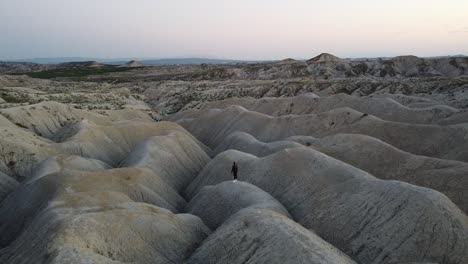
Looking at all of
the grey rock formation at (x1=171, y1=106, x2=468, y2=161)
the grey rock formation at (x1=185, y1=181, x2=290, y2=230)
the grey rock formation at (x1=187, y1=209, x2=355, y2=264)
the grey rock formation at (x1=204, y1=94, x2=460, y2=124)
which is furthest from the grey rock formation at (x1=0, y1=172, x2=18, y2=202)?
the grey rock formation at (x1=204, y1=94, x2=460, y2=124)

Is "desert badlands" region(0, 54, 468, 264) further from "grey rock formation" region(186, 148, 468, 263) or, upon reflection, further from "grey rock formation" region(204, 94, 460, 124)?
"grey rock formation" region(204, 94, 460, 124)

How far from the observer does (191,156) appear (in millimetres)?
46719

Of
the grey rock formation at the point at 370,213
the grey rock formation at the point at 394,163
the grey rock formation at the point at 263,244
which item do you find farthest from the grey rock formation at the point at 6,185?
the grey rock formation at the point at 263,244

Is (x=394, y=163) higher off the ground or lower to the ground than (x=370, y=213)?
lower

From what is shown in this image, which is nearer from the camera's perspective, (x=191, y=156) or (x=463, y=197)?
(x=463, y=197)

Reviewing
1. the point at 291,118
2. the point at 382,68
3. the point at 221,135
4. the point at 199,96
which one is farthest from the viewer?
the point at 382,68

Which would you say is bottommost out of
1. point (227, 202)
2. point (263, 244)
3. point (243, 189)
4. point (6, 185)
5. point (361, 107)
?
point (6, 185)

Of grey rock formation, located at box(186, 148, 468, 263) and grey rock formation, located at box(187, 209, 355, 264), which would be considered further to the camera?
grey rock formation, located at box(186, 148, 468, 263)

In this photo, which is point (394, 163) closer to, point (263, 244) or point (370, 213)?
point (370, 213)

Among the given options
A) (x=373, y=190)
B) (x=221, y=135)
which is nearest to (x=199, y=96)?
(x=221, y=135)

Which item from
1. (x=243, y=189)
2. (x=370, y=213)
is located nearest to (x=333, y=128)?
(x=243, y=189)

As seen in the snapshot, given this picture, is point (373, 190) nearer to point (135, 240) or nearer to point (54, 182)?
point (135, 240)

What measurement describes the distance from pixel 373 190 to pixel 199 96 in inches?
2807

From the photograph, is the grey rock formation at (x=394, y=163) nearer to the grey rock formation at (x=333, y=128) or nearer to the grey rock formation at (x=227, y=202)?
the grey rock formation at (x=333, y=128)
